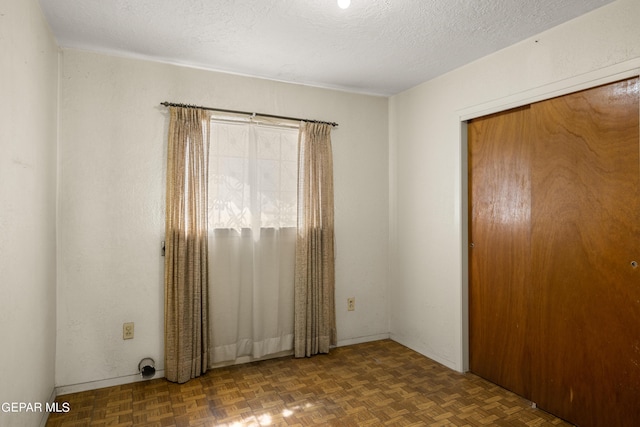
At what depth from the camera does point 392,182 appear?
151 inches

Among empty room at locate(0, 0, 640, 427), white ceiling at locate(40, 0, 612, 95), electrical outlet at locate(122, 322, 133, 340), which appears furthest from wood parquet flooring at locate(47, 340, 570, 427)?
white ceiling at locate(40, 0, 612, 95)

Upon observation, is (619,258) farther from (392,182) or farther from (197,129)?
(197,129)

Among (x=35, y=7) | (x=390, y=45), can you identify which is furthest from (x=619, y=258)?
(x=35, y=7)

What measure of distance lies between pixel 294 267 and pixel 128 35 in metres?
2.17

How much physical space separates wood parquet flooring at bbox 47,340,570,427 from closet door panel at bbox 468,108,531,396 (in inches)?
8.5

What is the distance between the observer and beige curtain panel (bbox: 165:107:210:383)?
2.81 meters

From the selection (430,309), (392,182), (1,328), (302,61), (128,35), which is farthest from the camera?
(392,182)

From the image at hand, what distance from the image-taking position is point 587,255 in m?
2.21

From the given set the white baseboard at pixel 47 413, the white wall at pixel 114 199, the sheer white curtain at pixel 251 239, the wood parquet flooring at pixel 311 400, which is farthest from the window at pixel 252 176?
the white baseboard at pixel 47 413

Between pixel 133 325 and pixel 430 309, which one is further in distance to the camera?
pixel 430 309

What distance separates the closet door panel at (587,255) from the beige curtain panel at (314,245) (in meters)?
Result: 1.65

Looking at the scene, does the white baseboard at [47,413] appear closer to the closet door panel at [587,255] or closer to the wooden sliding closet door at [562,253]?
the wooden sliding closet door at [562,253]

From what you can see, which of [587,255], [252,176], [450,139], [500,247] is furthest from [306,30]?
[587,255]

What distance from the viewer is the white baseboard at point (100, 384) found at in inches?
103
